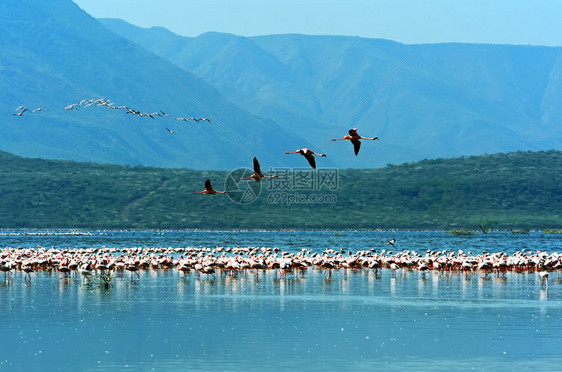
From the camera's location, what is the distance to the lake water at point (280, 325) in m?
20.9

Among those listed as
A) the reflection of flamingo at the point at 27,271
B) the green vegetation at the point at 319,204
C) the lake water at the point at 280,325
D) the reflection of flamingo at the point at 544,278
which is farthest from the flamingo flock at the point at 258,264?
the green vegetation at the point at 319,204

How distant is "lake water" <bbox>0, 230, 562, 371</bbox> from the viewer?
20.9m

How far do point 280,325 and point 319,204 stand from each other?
113 metres

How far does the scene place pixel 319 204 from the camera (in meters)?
140

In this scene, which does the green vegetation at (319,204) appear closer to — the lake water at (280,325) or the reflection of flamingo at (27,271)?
the reflection of flamingo at (27,271)

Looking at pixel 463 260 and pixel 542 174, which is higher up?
pixel 542 174

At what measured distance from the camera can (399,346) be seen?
22797 millimetres

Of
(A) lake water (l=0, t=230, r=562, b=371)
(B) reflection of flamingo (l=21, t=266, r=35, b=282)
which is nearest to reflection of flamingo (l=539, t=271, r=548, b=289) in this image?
(A) lake water (l=0, t=230, r=562, b=371)

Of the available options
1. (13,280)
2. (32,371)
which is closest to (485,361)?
(32,371)

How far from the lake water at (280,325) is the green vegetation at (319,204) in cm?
8889

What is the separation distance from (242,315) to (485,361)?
31.2 ft

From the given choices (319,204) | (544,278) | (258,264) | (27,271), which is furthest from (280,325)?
(319,204)

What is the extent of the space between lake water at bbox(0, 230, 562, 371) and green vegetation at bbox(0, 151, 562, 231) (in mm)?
88886

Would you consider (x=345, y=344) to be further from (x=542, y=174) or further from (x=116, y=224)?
(x=542, y=174)
